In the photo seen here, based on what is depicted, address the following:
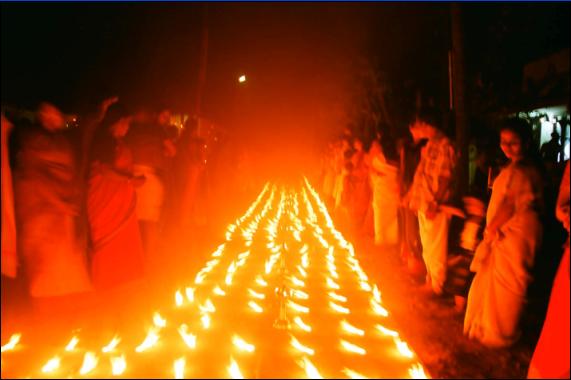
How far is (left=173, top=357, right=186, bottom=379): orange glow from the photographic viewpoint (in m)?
4.59

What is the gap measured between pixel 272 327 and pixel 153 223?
375cm

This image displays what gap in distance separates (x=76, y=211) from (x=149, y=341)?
197 centimetres

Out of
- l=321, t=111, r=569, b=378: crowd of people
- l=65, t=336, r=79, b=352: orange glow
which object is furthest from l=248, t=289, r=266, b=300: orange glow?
l=65, t=336, r=79, b=352: orange glow

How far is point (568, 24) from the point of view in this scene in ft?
54.9

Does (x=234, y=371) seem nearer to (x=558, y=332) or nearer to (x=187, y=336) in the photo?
(x=187, y=336)

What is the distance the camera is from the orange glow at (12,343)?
5102 mm

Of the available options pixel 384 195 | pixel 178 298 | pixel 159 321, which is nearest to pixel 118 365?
pixel 159 321

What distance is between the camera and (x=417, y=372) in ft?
15.6

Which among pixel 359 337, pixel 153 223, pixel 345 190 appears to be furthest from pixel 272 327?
pixel 345 190

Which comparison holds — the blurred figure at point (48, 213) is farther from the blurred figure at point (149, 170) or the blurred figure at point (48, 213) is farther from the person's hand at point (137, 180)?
the blurred figure at point (149, 170)

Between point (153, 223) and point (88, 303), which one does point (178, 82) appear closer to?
point (153, 223)

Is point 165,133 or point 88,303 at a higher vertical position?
point 165,133

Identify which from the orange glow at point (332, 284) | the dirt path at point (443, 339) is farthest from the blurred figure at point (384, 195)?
the orange glow at point (332, 284)

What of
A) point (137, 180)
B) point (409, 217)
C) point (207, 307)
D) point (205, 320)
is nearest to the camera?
point (205, 320)
